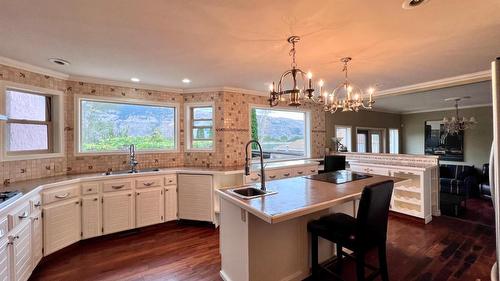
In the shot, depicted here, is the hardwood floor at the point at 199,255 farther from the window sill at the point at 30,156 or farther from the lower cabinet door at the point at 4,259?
the window sill at the point at 30,156

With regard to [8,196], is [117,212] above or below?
below

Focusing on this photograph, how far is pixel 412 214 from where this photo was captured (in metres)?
3.62

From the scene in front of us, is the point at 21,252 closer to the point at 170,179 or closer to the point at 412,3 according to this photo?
the point at 170,179

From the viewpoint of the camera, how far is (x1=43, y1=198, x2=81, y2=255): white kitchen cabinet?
248 centimetres

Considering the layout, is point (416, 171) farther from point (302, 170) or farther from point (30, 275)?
point (30, 275)

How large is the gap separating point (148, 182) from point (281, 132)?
113 inches

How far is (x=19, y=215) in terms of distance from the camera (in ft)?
6.38

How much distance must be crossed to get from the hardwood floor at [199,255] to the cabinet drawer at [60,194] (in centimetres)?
67

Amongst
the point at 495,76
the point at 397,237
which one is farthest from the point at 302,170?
the point at 495,76

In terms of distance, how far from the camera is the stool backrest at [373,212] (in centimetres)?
166

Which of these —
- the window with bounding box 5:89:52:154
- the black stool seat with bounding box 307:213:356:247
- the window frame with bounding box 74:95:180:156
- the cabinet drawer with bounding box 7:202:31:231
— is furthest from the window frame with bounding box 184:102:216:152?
the black stool seat with bounding box 307:213:356:247

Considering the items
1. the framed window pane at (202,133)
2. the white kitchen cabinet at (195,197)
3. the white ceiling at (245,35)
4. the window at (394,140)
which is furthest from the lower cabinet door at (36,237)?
the window at (394,140)

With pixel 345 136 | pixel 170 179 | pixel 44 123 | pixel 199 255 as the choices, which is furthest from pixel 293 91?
pixel 345 136

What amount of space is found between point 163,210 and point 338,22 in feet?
11.0
